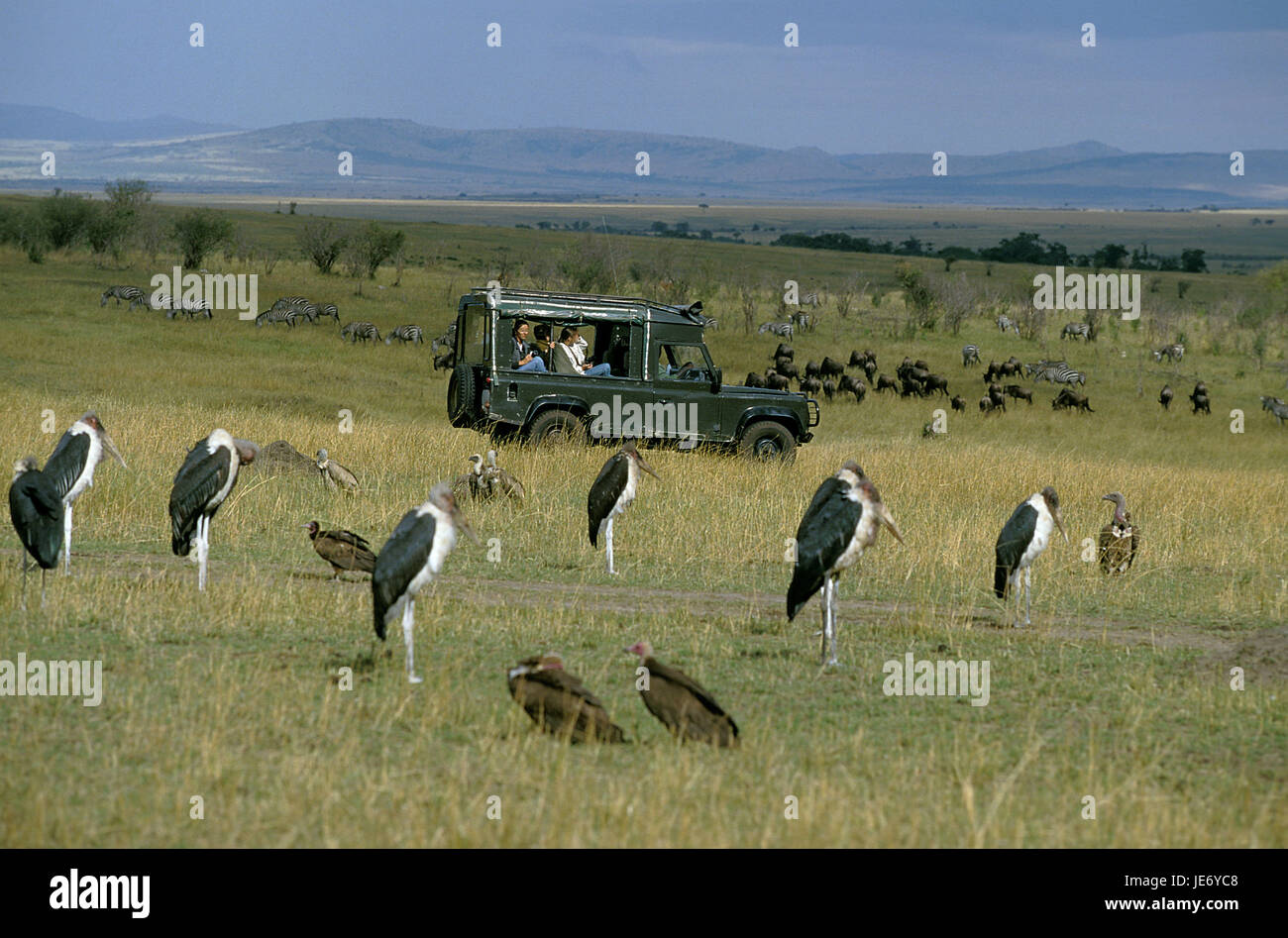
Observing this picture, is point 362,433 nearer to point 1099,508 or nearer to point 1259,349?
point 1099,508

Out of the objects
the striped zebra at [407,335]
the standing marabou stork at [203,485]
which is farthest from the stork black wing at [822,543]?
the striped zebra at [407,335]

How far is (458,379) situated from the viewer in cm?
1866

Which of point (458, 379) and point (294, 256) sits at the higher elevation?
point (294, 256)

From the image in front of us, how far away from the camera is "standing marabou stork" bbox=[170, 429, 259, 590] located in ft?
33.6

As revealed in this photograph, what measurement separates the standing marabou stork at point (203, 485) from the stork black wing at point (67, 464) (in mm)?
791

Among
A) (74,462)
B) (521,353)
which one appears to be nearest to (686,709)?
(74,462)

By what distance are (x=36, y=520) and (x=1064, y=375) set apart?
105 ft

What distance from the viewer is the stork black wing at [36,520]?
945cm

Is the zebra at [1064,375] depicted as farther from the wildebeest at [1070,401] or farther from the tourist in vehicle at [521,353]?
the tourist in vehicle at [521,353]

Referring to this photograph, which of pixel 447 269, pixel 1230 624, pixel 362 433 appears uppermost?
pixel 447 269

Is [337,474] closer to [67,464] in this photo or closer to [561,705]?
[67,464]

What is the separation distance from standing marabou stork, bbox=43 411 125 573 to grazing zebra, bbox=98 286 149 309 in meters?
32.2
